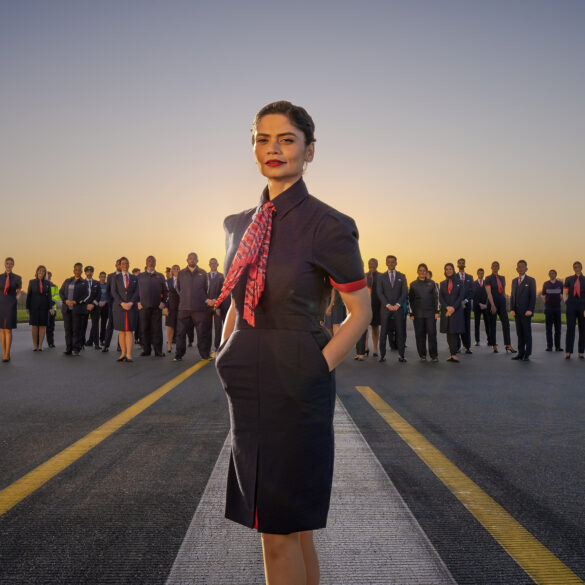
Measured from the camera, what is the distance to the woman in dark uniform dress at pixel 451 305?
1256cm

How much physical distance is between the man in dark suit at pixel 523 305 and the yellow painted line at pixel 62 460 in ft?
29.0

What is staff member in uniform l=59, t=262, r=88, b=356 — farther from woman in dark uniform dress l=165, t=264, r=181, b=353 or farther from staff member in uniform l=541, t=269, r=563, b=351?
staff member in uniform l=541, t=269, r=563, b=351

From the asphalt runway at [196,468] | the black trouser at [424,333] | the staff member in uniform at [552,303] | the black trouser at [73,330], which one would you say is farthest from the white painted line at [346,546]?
the staff member in uniform at [552,303]

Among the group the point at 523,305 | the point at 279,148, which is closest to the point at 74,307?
the point at 523,305

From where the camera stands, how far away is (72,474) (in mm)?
3789

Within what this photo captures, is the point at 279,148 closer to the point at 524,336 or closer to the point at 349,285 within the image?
the point at 349,285

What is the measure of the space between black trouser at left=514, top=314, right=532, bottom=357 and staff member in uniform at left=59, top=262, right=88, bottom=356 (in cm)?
1006

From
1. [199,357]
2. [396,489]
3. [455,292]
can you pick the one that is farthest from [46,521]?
[455,292]

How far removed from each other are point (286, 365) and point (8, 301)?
12.2 meters

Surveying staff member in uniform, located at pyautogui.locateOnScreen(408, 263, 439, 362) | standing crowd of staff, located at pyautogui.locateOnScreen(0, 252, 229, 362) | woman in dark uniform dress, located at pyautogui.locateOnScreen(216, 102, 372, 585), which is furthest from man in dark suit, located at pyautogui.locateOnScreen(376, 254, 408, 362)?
woman in dark uniform dress, located at pyautogui.locateOnScreen(216, 102, 372, 585)

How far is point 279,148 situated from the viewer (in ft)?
5.70

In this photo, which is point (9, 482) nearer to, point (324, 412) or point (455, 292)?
point (324, 412)

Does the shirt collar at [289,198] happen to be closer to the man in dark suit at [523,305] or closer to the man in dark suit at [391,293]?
the man in dark suit at [391,293]

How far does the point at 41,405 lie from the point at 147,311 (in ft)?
22.4
